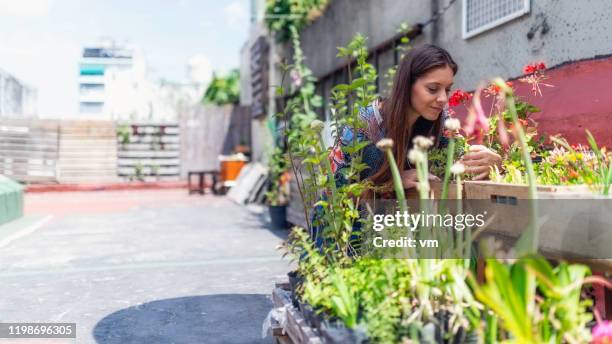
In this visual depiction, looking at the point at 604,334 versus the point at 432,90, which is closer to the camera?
the point at 604,334

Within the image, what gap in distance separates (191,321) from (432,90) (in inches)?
72.3

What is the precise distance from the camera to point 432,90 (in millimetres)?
2107

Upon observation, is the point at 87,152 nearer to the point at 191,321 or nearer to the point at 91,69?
the point at 91,69

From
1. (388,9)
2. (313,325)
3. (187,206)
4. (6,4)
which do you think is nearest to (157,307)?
(313,325)

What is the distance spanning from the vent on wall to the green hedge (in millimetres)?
5717

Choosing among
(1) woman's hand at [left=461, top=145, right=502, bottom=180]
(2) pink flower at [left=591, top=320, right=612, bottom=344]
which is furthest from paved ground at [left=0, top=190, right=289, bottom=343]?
(2) pink flower at [left=591, top=320, right=612, bottom=344]

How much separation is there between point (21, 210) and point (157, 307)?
5.63 m

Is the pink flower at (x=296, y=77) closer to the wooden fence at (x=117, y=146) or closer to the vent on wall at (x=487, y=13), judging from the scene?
the vent on wall at (x=487, y=13)

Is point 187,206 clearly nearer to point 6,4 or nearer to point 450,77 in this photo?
point 6,4

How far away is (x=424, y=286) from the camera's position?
60.4 inches

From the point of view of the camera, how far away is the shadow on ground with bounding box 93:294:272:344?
9.34ft

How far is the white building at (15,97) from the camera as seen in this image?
1493 cm

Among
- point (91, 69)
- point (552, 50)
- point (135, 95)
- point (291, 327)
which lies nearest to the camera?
point (291, 327)

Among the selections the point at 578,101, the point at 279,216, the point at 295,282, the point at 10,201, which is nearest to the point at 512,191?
the point at 295,282
